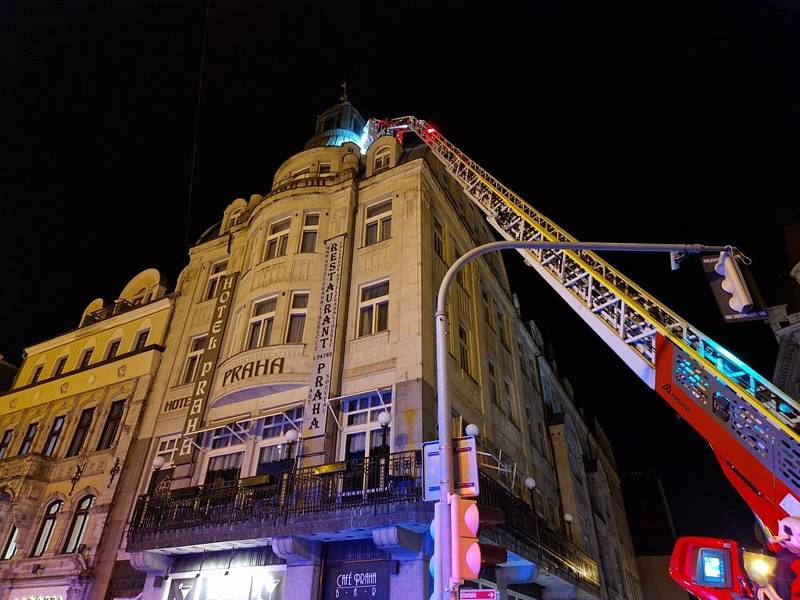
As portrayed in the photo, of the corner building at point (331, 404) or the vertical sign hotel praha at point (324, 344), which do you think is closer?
the corner building at point (331, 404)

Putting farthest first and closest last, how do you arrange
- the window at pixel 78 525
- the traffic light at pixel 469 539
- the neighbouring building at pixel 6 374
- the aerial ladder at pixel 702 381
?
the neighbouring building at pixel 6 374
the window at pixel 78 525
the aerial ladder at pixel 702 381
the traffic light at pixel 469 539

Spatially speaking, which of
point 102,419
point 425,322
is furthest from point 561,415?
point 102,419

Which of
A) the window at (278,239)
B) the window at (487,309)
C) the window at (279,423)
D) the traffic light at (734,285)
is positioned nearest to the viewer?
the traffic light at (734,285)

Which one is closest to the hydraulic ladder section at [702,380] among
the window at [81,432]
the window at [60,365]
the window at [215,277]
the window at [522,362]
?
the window at [522,362]

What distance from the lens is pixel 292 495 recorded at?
1367cm

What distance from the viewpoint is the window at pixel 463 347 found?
64.6 feet

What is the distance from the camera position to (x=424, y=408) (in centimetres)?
1520

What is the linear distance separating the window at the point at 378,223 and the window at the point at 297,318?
12.2 ft

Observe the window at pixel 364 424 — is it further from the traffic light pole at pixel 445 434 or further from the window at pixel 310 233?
the traffic light pole at pixel 445 434

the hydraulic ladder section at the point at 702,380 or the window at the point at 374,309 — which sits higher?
the window at the point at 374,309

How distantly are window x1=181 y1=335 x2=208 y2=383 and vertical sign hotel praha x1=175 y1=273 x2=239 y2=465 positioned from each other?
115 cm

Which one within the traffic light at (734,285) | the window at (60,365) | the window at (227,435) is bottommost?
the traffic light at (734,285)

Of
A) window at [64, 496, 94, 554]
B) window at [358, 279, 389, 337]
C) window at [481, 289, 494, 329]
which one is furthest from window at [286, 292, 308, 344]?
window at [64, 496, 94, 554]

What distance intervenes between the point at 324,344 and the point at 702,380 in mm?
12284
